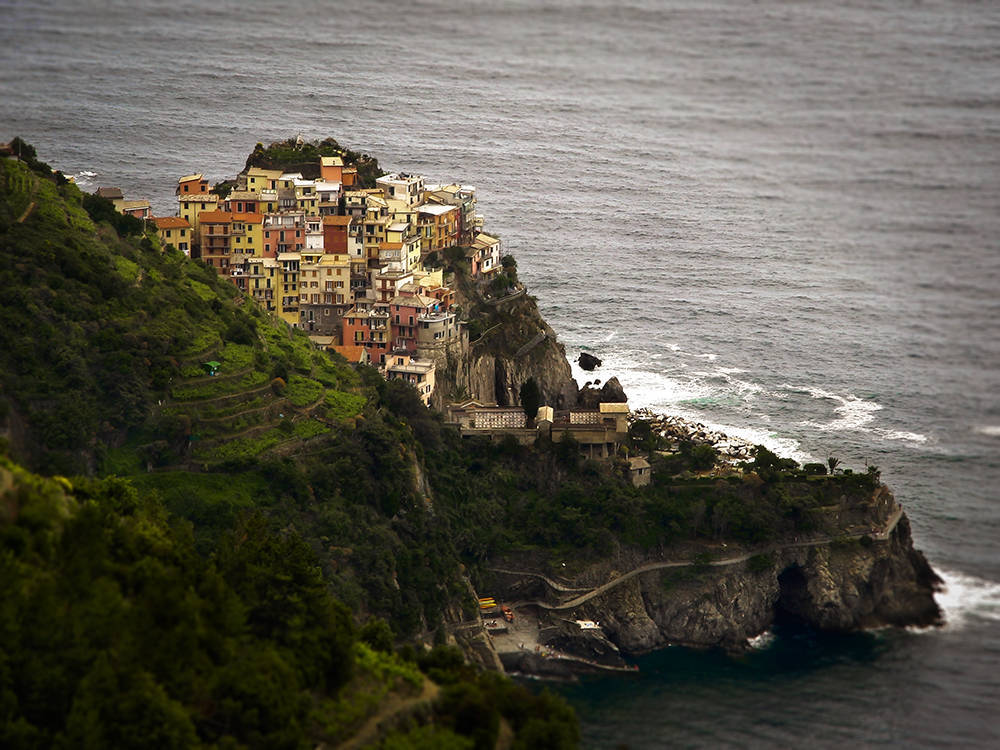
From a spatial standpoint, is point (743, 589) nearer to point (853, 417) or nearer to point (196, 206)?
point (853, 417)

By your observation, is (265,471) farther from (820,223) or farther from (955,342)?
(820,223)

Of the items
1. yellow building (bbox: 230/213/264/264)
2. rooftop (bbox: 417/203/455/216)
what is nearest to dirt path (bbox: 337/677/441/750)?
yellow building (bbox: 230/213/264/264)

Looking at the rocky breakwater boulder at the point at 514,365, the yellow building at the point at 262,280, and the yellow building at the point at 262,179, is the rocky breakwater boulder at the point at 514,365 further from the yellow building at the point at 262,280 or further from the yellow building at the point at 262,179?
the yellow building at the point at 262,179

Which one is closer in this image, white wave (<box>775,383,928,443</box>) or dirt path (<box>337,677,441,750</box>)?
dirt path (<box>337,677,441,750</box>)

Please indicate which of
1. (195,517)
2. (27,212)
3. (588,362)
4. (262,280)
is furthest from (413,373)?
(588,362)

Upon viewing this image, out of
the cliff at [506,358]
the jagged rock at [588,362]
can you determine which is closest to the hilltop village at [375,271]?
the cliff at [506,358]

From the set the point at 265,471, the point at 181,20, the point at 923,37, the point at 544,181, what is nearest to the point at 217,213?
the point at 265,471

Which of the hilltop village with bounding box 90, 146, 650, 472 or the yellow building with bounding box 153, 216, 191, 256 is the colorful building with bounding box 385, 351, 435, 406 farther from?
the yellow building with bounding box 153, 216, 191, 256
